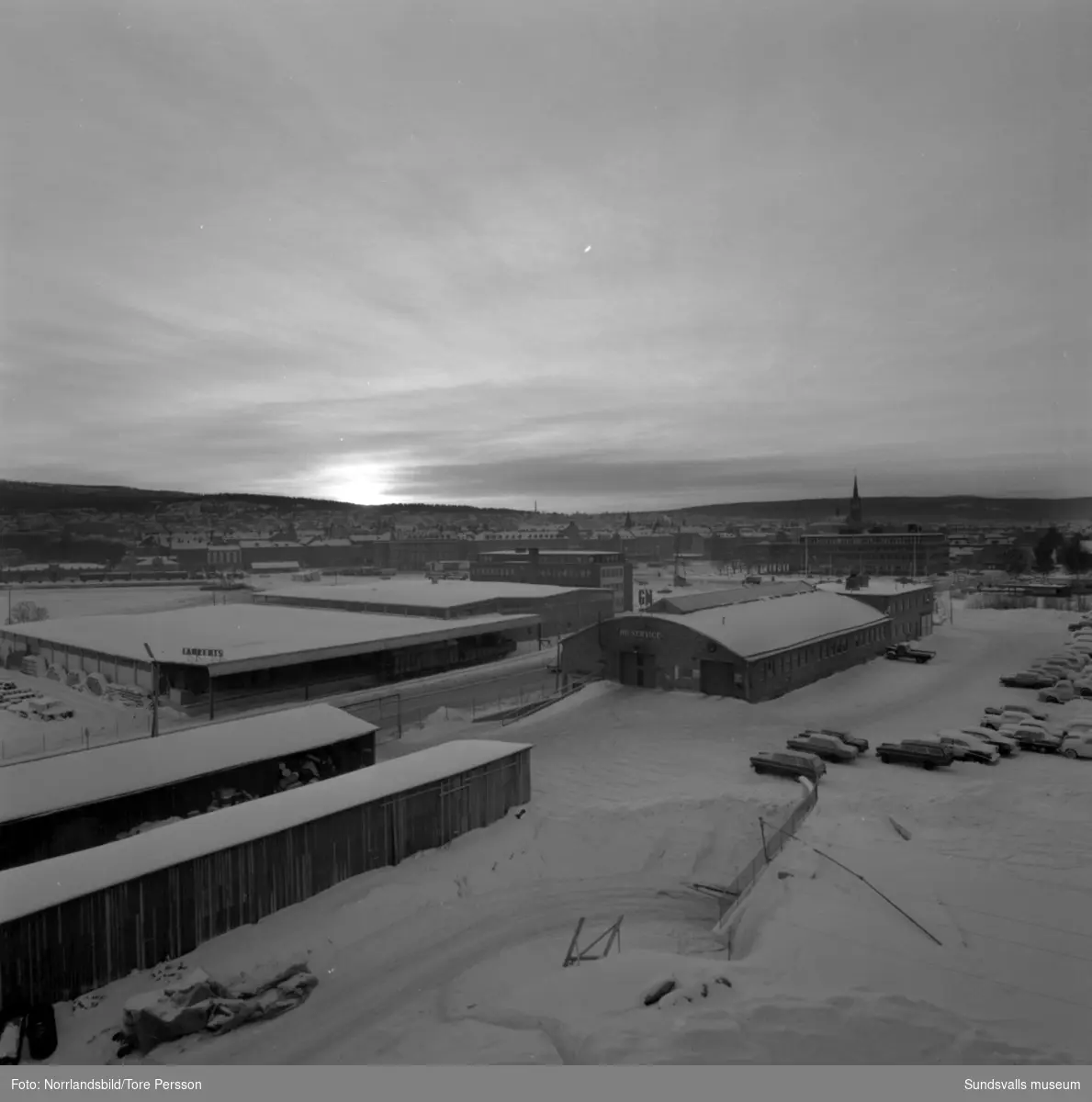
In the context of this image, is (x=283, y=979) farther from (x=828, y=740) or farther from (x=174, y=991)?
(x=828, y=740)

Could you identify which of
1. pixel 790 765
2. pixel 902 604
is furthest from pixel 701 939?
pixel 902 604

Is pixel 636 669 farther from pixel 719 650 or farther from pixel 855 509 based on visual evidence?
pixel 855 509

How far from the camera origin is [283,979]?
284 inches

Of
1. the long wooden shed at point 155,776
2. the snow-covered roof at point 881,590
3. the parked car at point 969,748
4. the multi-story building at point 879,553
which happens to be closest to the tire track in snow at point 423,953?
the long wooden shed at point 155,776

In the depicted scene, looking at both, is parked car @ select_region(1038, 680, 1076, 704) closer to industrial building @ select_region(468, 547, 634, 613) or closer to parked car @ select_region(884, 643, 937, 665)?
parked car @ select_region(884, 643, 937, 665)

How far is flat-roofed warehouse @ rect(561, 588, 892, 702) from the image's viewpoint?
2281cm

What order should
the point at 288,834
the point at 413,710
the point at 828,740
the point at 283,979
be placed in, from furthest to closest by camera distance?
the point at 413,710
the point at 828,740
the point at 288,834
the point at 283,979

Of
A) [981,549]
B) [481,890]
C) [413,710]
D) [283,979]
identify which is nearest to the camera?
[283,979]

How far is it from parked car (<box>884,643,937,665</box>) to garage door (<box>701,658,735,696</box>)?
12745mm

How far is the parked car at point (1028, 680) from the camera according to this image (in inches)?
1013

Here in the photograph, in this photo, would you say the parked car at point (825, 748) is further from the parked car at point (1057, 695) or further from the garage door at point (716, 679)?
the parked car at point (1057, 695)

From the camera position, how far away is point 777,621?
88.4 feet

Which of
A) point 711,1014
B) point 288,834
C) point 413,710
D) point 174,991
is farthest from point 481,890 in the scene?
point 413,710

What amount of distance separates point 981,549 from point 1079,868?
266ft
